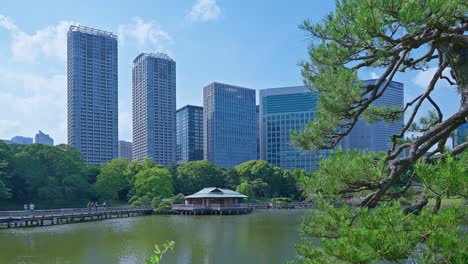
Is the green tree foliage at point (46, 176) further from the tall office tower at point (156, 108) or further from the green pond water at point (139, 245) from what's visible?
the tall office tower at point (156, 108)

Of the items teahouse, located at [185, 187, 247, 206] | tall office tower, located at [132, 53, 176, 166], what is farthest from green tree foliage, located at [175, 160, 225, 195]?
tall office tower, located at [132, 53, 176, 166]

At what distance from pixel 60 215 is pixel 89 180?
14142mm

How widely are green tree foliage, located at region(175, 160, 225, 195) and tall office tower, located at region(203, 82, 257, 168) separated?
131 feet

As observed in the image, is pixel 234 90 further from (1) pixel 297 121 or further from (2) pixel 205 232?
(2) pixel 205 232

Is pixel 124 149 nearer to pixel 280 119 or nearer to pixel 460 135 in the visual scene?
pixel 280 119

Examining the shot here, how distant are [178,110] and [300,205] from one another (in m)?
64.8

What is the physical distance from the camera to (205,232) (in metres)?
22.5

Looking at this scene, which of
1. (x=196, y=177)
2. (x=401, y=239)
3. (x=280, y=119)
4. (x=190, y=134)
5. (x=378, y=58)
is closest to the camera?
(x=401, y=239)

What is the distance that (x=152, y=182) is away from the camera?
40094mm

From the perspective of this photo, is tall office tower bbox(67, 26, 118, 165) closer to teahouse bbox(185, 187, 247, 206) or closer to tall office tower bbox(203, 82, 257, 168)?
tall office tower bbox(203, 82, 257, 168)

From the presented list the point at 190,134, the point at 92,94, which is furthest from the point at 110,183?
the point at 190,134

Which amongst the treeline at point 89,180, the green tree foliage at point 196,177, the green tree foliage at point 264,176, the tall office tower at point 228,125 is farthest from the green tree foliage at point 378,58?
the tall office tower at point 228,125

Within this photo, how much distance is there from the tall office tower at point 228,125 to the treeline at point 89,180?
39.4 meters

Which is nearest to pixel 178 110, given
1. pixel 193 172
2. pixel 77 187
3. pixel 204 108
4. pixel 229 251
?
pixel 204 108
